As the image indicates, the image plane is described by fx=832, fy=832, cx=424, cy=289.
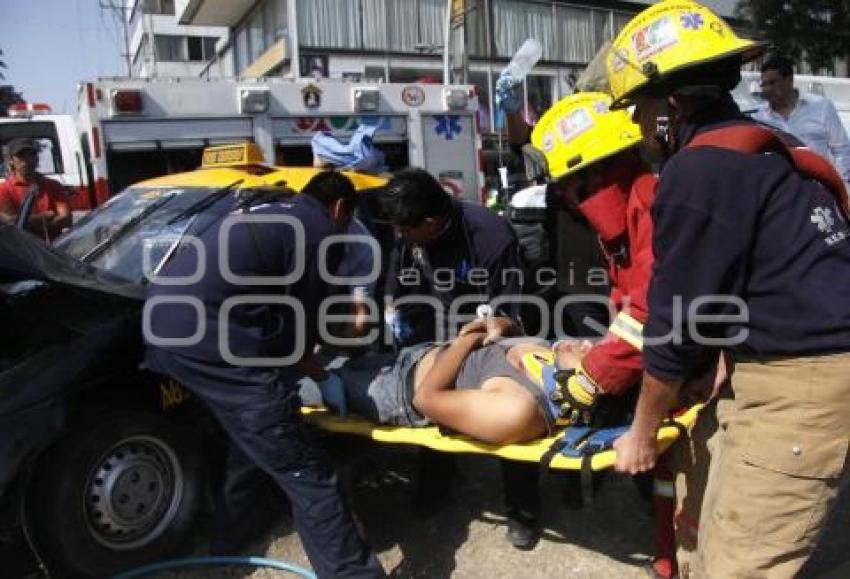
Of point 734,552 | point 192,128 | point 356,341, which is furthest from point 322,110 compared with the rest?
point 734,552

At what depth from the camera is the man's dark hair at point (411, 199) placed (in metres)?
3.51

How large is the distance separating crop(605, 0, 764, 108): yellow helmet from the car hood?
208 cm

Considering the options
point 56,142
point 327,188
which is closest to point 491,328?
point 327,188

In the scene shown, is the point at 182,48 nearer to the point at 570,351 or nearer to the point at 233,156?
the point at 233,156

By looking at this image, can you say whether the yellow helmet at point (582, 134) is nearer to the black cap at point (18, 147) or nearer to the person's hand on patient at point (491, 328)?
the person's hand on patient at point (491, 328)

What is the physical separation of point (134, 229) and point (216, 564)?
1.65m

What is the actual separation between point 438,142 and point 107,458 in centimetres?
630

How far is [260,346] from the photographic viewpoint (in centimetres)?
291

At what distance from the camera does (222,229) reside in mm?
2953

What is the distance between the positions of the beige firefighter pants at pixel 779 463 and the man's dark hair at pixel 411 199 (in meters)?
1.79

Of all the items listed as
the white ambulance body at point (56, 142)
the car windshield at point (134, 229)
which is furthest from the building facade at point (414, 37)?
the car windshield at point (134, 229)

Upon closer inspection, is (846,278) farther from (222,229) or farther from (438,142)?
(438,142)

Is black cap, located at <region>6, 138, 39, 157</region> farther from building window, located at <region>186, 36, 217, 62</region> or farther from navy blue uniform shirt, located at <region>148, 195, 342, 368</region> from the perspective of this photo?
building window, located at <region>186, 36, 217, 62</region>

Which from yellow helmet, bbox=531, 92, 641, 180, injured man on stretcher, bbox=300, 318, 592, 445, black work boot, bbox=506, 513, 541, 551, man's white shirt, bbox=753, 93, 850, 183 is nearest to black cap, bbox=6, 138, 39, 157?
injured man on stretcher, bbox=300, 318, 592, 445
